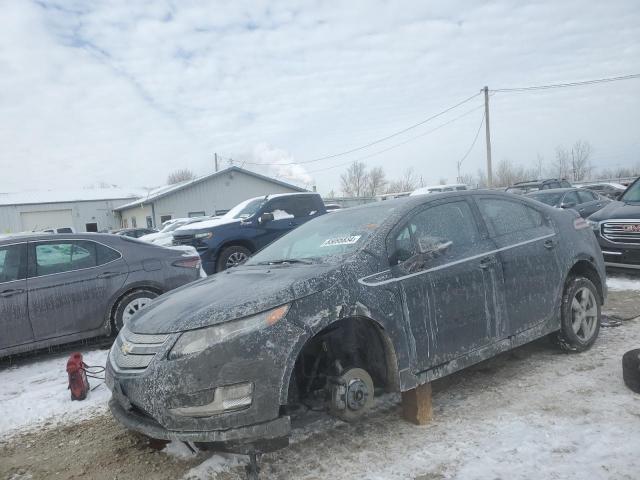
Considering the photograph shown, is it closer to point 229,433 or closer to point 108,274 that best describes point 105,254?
A: point 108,274

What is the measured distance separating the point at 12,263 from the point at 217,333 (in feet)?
13.0

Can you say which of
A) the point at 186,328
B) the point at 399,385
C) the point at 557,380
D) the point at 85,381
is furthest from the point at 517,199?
the point at 85,381

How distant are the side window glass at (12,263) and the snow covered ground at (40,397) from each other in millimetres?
1008

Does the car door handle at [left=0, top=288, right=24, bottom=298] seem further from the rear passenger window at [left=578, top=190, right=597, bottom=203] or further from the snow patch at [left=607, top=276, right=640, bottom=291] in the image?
the rear passenger window at [left=578, top=190, right=597, bottom=203]

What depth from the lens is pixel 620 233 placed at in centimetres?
763

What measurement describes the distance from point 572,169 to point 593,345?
73.6 m

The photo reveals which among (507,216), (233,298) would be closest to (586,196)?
(507,216)

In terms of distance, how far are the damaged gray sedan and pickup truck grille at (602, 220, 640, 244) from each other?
367 cm

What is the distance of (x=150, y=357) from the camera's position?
2.86 metres

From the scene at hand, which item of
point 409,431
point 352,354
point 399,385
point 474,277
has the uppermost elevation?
point 474,277

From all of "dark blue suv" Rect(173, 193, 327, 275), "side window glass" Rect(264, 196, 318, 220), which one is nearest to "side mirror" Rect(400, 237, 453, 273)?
"dark blue suv" Rect(173, 193, 327, 275)

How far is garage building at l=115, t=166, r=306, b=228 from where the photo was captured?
35.3m

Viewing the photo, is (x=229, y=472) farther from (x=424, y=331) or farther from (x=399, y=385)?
(x=424, y=331)

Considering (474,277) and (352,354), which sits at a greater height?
(474,277)
